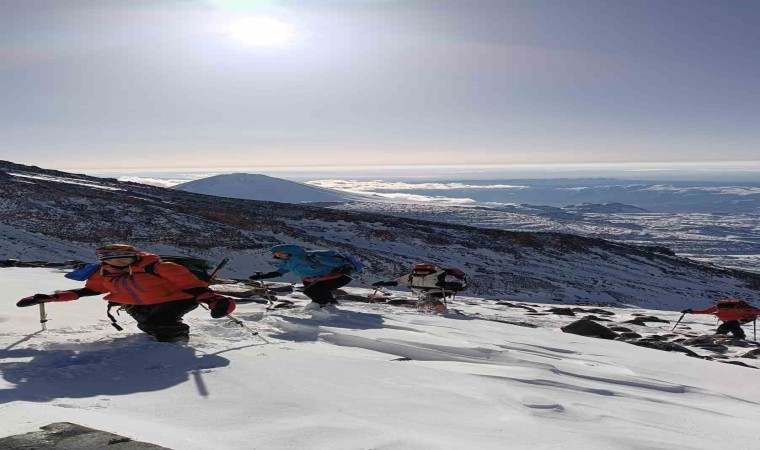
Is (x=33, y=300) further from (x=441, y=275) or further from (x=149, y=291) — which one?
(x=441, y=275)

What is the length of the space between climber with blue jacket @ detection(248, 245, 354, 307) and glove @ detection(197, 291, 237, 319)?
4067mm

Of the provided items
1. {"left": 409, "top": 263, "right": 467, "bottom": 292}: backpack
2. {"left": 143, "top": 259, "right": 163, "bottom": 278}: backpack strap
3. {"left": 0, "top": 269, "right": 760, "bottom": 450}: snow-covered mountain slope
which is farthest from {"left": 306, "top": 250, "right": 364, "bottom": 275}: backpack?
{"left": 143, "top": 259, "right": 163, "bottom": 278}: backpack strap

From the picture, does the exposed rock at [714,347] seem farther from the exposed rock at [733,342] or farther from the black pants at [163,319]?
the black pants at [163,319]

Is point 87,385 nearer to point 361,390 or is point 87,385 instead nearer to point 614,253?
point 361,390

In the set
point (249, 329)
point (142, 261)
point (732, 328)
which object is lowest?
point (732, 328)

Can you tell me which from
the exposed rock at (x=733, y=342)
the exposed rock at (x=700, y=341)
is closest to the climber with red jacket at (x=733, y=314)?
the exposed rock at (x=700, y=341)

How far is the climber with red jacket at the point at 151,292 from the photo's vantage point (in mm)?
6676

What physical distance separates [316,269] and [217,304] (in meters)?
4.78

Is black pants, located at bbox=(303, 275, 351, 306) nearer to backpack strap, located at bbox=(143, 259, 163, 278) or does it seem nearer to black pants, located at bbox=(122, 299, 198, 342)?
black pants, located at bbox=(122, 299, 198, 342)

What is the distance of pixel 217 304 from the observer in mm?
6691

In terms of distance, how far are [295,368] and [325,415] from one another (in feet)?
5.34

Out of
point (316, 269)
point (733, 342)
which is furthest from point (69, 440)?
point (733, 342)

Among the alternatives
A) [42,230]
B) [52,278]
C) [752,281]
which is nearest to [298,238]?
[42,230]

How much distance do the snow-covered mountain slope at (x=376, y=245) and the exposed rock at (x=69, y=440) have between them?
22.1m
